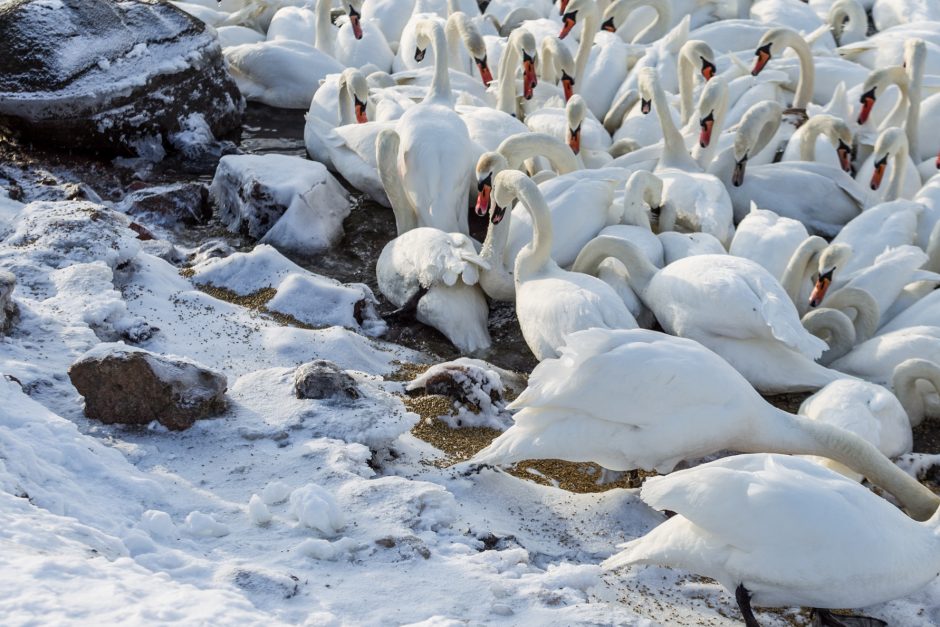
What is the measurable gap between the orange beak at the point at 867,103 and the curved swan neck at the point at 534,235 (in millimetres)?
4024

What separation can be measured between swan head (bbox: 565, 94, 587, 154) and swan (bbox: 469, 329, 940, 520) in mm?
3954

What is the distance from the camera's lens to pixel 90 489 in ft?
14.5

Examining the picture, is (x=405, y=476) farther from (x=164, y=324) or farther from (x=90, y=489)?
(x=164, y=324)

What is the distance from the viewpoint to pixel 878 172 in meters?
8.96

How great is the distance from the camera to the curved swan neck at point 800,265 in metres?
7.50

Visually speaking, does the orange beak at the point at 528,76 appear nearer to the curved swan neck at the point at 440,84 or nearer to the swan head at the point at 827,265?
the curved swan neck at the point at 440,84

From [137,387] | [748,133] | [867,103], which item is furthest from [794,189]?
[137,387]

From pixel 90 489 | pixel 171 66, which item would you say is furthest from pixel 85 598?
pixel 171 66

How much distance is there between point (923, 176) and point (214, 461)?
6.87 metres

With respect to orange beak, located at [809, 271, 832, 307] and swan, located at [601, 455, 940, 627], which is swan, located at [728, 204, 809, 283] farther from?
swan, located at [601, 455, 940, 627]

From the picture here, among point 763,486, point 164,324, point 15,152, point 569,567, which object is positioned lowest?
point 15,152

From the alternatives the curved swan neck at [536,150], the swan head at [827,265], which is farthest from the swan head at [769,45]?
the swan head at [827,265]

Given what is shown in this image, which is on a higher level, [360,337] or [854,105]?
[854,105]


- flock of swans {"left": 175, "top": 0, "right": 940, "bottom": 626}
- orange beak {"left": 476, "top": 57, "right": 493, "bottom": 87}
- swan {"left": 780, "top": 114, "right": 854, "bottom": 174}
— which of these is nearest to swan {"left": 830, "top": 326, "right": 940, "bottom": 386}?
flock of swans {"left": 175, "top": 0, "right": 940, "bottom": 626}
